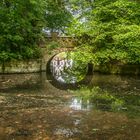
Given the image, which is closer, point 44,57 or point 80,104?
point 80,104

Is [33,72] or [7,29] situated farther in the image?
[33,72]

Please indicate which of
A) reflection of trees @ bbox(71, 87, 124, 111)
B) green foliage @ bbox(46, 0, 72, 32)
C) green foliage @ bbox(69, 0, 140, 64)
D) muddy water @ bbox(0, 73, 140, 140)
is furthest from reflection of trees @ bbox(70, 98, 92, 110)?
green foliage @ bbox(46, 0, 72, 32)

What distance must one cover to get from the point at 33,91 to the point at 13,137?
31.5 feet

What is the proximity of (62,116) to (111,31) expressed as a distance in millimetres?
15869

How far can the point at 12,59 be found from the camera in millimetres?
28469

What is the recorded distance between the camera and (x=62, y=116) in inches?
556

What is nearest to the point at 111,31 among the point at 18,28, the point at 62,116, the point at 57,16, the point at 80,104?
the point at 57,16

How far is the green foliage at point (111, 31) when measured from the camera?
2725 cm

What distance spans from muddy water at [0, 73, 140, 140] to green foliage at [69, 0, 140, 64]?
609 cm

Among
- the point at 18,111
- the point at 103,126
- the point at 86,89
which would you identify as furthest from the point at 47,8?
the point at 103,126

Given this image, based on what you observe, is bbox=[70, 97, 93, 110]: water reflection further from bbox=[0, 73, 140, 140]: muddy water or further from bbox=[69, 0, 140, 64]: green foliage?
bbox=[69, 0, 140, 64]: green foliage

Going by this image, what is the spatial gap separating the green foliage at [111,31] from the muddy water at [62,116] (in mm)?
6087

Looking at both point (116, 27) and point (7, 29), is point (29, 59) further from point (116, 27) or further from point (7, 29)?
point (116, 27)

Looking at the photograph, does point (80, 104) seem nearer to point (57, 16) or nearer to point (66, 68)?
point (57, 16)
